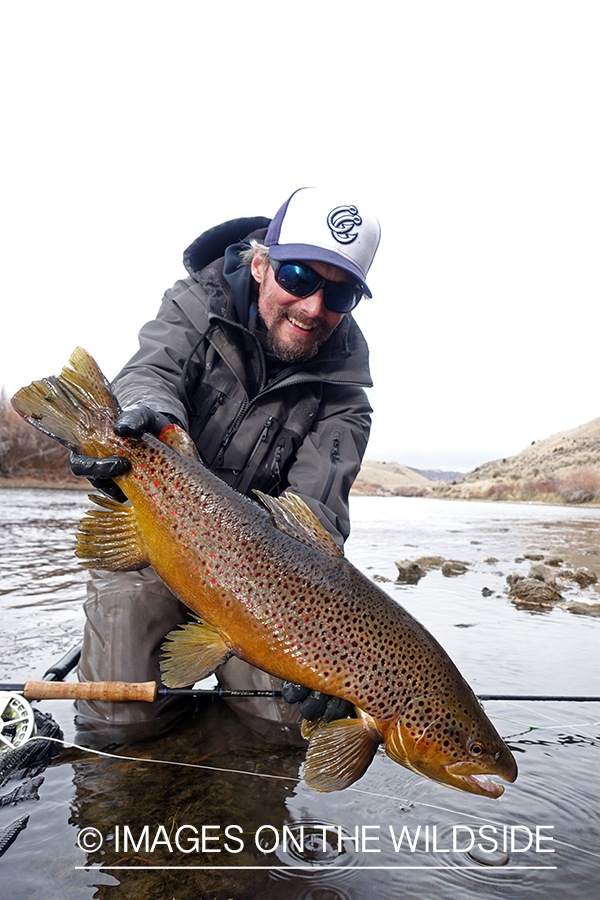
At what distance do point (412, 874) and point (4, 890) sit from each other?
140 cm

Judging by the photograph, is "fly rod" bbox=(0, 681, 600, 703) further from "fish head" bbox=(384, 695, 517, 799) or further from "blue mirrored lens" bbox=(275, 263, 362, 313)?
"blue mirrored lens" bbox=(275, 263, 362, 313)

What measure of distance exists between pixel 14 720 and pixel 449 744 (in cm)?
209

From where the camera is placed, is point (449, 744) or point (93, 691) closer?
point (449, 744)

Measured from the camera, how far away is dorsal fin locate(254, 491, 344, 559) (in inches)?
92.6

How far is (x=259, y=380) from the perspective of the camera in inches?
153

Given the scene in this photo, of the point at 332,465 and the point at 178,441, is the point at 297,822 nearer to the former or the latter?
the point at 178,441

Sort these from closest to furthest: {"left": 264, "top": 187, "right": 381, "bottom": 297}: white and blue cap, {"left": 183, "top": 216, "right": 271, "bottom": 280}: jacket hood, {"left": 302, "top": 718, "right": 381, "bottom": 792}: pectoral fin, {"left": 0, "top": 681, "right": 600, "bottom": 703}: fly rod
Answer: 1. {"left": 302, "top": 718, "right": 381, "bottom": 792}: pectoral fin
2. {"left": 0, "top": 681, "right": 600, "bottom": 703}: fly rod
3. {"left": 264, "top": 187, "right": 381, "bottom": 297}: white and blue cap
4. {"left": 183, "top": 216, "right": 271, "bottom": 280}: jacket hood

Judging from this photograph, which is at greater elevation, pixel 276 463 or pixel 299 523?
pixel 276 463

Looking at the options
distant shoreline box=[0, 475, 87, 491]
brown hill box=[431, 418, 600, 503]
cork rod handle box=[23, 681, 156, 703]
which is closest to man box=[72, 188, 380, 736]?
cork rod handle box=[23, 681, 156, 703]

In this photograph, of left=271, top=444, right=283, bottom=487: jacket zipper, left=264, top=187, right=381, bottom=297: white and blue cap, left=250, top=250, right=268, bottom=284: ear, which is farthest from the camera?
left=250, top=250, right=268, bottom=284: ear

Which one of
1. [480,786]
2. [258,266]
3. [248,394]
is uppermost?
[258,266]

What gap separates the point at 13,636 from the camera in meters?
4.62

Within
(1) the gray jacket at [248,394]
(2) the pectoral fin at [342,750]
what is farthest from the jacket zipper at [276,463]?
(2) the pectoral fin at [342,750]

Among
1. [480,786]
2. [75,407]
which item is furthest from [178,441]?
[480,786]
